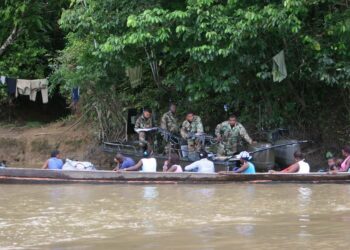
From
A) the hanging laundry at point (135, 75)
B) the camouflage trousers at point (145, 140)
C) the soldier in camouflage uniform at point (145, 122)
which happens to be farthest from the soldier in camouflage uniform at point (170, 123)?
the hanging laundry at point (135, 75)

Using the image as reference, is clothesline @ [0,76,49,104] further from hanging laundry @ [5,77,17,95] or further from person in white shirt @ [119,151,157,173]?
person in white shirt @ [119,151,157,173]

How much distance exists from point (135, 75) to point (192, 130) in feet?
8.39

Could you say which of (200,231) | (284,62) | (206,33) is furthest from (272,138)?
(200,231)

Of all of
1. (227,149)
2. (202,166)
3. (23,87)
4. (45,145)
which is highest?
(23,87)

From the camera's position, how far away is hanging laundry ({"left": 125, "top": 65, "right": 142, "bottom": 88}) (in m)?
15.3

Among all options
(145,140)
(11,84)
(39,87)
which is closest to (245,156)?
(145,140)

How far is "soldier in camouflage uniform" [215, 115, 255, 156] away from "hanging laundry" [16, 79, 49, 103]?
6724 millimetres

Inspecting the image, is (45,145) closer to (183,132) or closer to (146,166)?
(183,132)

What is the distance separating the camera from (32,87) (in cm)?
1798

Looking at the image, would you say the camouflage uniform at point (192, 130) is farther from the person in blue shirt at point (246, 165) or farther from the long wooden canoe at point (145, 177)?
the long wooden canoe at point (145, 177)

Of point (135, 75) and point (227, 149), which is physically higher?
point (135, 75)

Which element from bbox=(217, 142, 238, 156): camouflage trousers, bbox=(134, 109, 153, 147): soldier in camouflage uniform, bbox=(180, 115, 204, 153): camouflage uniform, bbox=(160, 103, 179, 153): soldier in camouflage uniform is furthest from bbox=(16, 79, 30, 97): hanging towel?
bbox=(217, 142, 238, 156): camouflage trousers

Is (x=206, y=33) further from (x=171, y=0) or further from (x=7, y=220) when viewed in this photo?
(x=7, y=220)

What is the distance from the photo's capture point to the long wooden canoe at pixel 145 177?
11523mm
